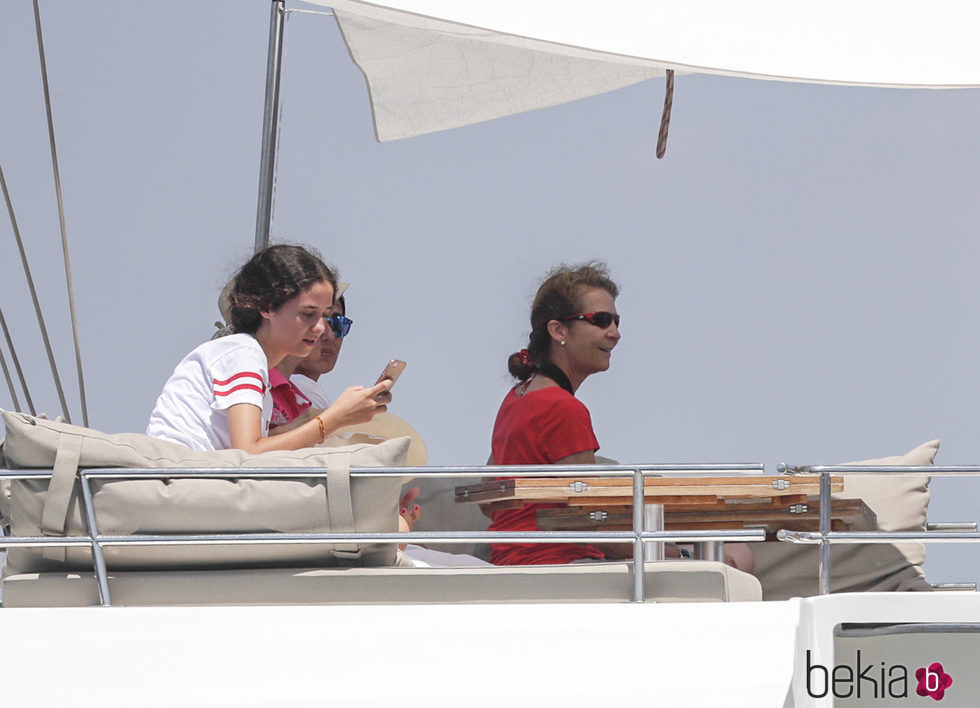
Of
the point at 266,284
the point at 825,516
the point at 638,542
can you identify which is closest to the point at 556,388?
the point at 266,284

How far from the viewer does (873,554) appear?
3867 millimetres

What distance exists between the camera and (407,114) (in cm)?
608

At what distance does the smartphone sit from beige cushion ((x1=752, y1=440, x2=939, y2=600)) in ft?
3.96

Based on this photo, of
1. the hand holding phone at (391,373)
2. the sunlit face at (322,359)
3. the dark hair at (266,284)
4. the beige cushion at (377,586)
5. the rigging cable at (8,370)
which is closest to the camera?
the beige cushion at (377,586)

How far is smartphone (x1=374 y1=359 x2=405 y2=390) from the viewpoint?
12.1 feet

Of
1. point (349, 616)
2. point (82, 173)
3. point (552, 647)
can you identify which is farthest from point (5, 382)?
point (82, 173)

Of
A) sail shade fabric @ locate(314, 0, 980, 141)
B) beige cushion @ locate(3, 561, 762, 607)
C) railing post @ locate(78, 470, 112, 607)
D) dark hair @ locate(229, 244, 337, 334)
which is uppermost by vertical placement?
sail shade fabric @ locate(314, 0, 980, 141)

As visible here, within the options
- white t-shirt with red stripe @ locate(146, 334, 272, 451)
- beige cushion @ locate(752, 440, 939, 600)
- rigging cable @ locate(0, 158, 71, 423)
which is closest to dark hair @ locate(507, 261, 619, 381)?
beige cushion @ locate(752, 440, 939, 600)

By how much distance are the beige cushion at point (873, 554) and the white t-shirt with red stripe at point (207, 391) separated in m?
1.60

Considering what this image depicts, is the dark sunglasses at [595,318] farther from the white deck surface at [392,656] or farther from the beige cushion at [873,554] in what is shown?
the white deck surface at [392,656]

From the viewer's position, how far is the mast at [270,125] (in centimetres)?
565

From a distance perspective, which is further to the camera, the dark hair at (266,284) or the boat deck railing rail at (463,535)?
the dark hair at (266,284)

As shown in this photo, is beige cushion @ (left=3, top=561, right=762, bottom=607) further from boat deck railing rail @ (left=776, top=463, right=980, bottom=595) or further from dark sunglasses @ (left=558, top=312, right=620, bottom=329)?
dark sunglasses @ (left=558, top=312, right=620, bottom=329)

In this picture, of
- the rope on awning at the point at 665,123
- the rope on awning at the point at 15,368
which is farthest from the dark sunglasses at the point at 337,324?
the rope on awning at the point at 665,123
